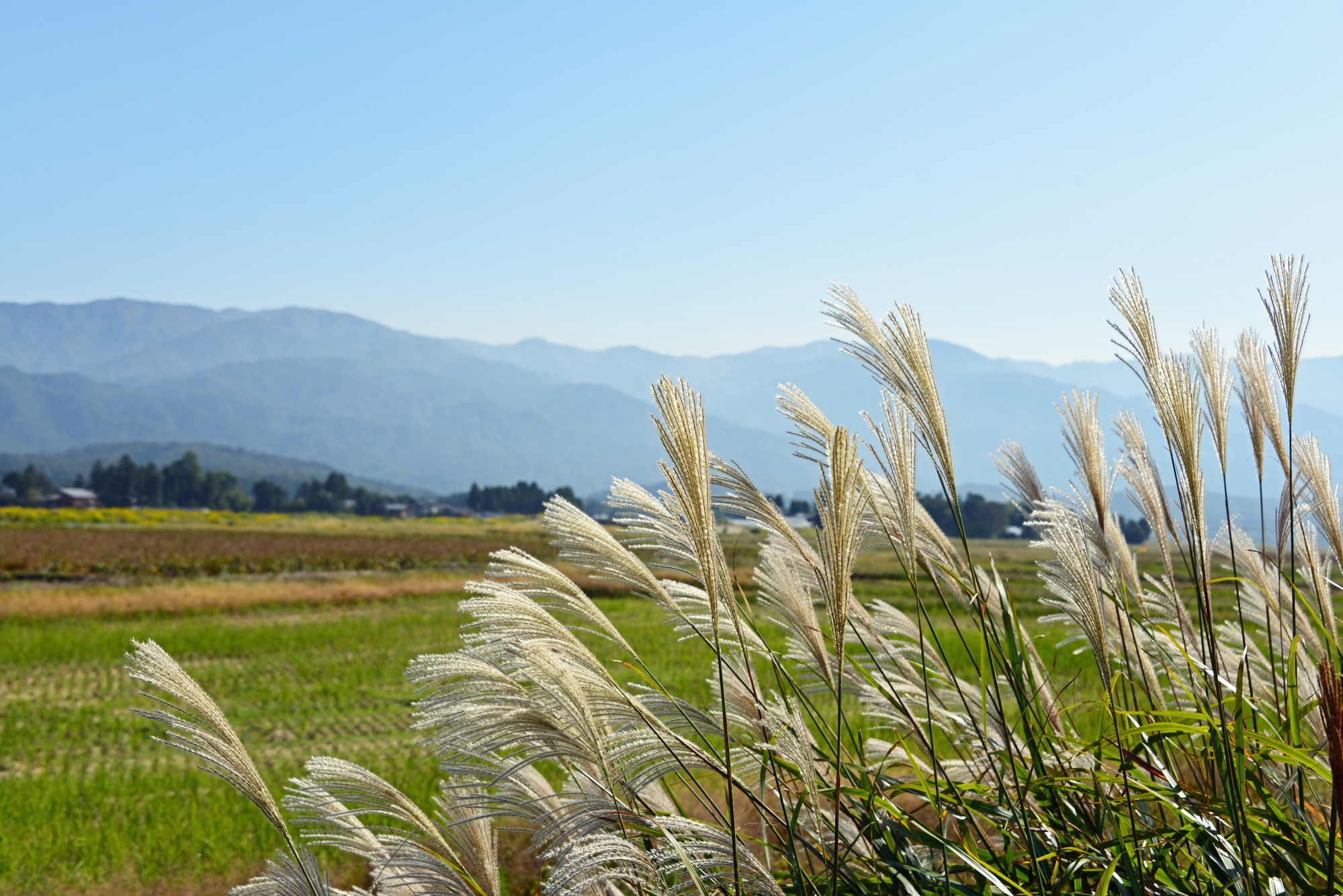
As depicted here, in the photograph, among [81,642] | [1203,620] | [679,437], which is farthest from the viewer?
[81,642]

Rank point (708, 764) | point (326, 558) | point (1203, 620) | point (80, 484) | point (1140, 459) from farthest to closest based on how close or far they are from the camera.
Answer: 1. point (80, 484)
2. point (326, 558)
3. point (1140, 459)
4. point (1203, 620)
5. point (708, 764)

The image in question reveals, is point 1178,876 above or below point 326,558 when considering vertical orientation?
above

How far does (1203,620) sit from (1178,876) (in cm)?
58

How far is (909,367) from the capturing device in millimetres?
1599

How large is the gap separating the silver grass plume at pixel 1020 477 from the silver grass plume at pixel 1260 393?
561mm

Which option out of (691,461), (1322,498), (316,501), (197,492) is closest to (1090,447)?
(1322,498)

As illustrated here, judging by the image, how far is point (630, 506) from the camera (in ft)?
5.57

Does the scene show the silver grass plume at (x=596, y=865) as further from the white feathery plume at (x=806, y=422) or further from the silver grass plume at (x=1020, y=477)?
the silver grass plume at (x=1020, y=477)

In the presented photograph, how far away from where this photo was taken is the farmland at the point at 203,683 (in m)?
5.37

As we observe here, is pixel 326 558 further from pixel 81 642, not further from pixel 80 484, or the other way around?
pixel 80 484

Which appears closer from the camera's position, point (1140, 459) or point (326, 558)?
point (1140, 459)

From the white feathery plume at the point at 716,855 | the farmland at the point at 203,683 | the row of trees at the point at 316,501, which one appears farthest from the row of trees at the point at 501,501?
the white feathery plume at the point at 716,855

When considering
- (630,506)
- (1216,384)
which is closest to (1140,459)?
(1216,384)

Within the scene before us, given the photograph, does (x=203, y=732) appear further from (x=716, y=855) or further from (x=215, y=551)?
(x=215, y=551)
